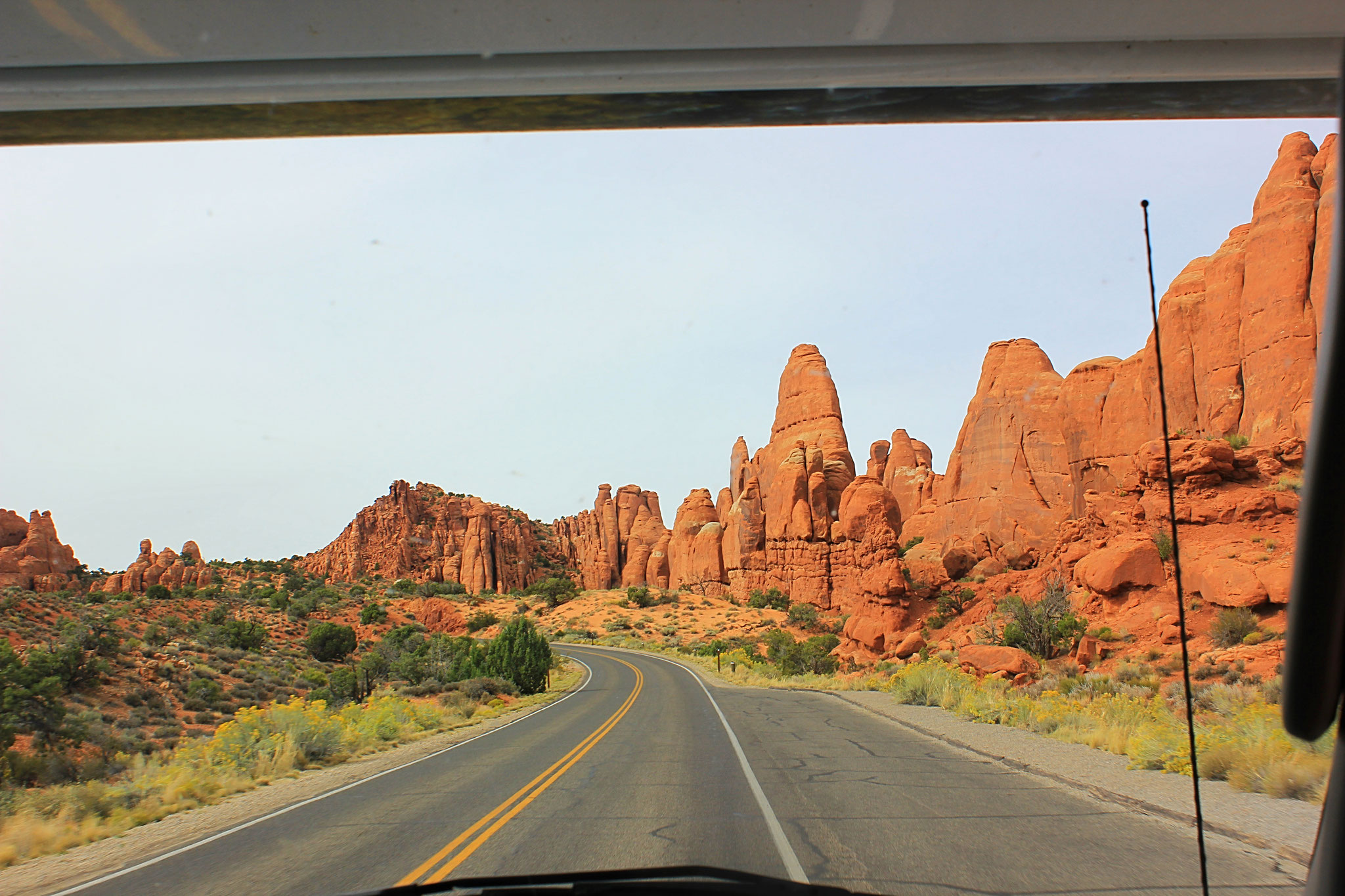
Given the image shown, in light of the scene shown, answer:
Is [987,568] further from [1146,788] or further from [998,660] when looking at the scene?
[1146,788]

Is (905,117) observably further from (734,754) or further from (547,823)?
(734,754)

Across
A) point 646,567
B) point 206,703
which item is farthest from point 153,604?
point 646,567

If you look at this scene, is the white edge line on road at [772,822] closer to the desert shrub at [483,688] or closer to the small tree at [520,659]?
the desert shrub at [483,688]

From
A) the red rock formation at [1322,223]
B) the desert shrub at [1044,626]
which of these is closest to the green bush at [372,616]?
the desert shrub at [1044,626]

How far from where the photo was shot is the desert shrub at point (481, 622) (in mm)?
69875

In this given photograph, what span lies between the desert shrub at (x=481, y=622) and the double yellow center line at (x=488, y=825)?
57691 millimetres

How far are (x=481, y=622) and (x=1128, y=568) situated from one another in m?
57.4

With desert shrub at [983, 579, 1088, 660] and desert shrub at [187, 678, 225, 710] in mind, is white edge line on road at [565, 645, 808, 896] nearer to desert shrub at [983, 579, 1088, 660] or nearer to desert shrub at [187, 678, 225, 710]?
desert shrub at [983, 579, 1088, 660]

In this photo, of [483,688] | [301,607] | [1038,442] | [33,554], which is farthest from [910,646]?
[33,554]

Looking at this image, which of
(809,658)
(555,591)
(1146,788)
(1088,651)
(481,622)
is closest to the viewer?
(1146,788)

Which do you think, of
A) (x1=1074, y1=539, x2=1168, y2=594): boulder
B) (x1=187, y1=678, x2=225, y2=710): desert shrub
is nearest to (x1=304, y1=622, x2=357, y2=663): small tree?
(x1=187, y1=678, x2=225, y2=710): desert shrub

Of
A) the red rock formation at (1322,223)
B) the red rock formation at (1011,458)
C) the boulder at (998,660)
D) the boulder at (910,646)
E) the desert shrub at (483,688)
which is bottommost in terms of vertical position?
the desert shrub at (483,688)

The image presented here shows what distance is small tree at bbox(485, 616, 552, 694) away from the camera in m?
32.7

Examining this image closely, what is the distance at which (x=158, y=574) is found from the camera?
64500mm
